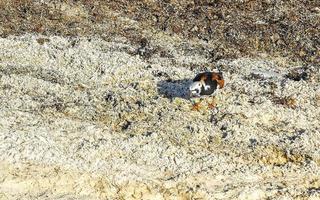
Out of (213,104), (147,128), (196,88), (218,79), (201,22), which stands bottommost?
(201,22)

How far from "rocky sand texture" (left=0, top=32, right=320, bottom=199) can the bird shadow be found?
0.22ft

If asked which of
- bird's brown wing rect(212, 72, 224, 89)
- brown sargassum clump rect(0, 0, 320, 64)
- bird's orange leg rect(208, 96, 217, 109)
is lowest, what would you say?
brown sargassum clump rect(0, 0, 320, 64)

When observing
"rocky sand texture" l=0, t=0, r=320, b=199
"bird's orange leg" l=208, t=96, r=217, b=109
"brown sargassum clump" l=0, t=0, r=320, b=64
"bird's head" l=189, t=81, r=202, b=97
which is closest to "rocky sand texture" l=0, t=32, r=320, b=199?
"rocky sand texture" l=0, t=0, r=320, b=199

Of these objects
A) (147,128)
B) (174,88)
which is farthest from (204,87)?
(147,128)

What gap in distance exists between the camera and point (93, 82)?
20219 mm

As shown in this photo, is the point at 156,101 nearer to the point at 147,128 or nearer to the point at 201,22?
the point at 147,128

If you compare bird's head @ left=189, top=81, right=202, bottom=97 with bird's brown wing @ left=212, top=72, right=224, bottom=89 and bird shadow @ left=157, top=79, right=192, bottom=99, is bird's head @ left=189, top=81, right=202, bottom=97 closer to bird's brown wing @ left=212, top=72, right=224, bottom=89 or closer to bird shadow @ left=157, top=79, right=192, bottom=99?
bird's brown wing @ left=212, top=72, right=224, bottom=89

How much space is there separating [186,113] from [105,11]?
9.74 m

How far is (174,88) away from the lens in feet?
64.5

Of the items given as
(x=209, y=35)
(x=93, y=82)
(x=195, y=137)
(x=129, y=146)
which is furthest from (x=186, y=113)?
(x=209, y=35)

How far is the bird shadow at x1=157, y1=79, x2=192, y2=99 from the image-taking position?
19.2 m

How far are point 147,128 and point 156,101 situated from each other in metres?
1.58

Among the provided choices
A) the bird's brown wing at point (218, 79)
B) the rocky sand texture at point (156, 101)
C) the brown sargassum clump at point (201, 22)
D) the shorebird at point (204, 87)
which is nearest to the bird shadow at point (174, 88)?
the rocky sand texture at point (156, 101)

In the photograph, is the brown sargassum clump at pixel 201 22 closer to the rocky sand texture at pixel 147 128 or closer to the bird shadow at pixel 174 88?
the rocky sand texture at pixel 147 128
